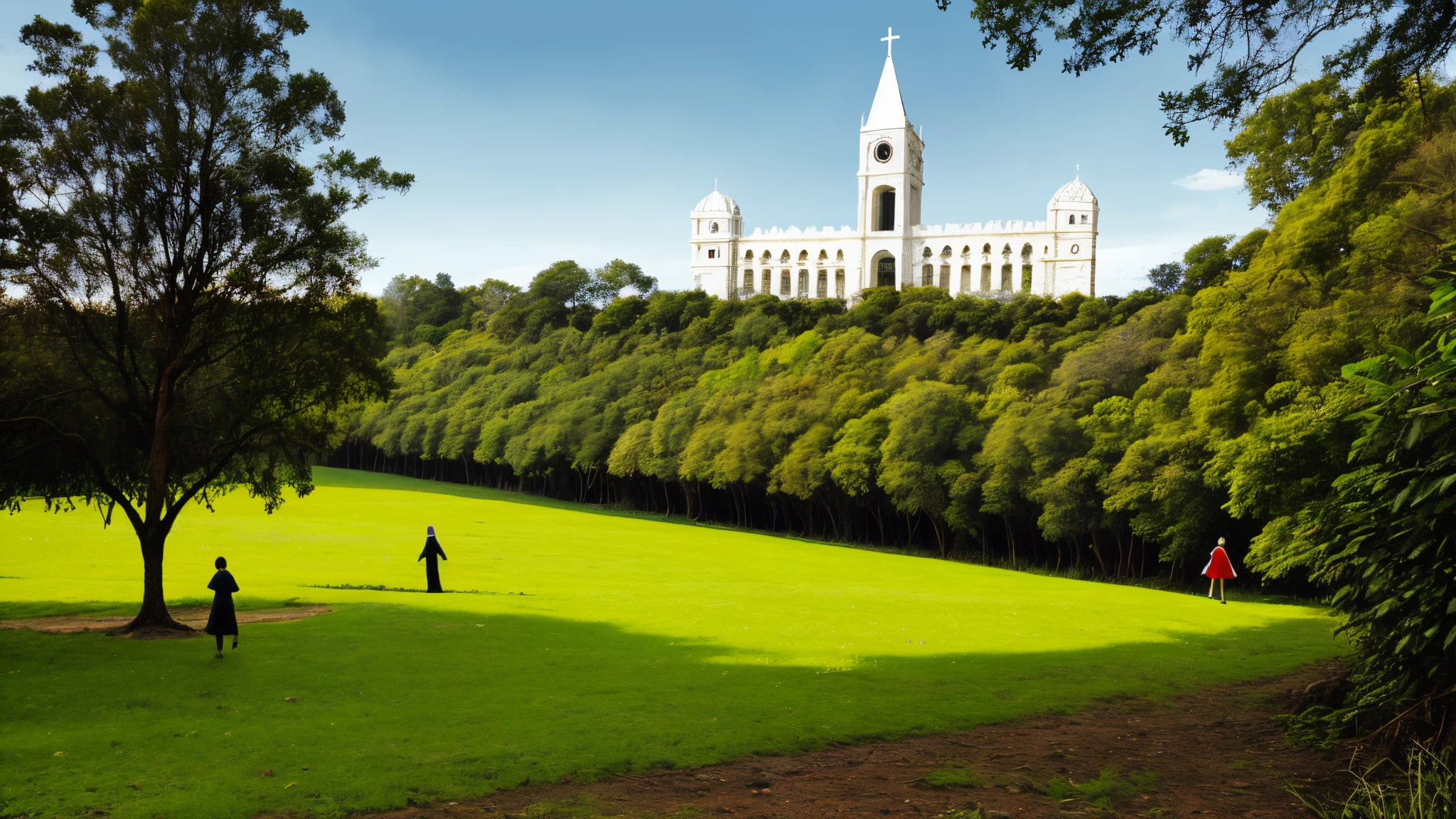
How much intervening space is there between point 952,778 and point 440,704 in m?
6.60

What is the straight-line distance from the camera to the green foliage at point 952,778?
1001 cm

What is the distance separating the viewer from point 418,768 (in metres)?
9.91

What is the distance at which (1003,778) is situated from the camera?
1024 cm

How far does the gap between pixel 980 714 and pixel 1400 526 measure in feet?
18.2

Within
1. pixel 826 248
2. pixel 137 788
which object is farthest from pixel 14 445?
pixel 826 248

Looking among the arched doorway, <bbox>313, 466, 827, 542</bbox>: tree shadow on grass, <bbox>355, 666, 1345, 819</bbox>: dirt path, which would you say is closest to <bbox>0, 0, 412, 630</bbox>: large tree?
<bbox>355, 666, 1345, 819</bbox>: dirt path

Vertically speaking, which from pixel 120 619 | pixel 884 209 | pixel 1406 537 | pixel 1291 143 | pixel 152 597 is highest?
pixel 884 209

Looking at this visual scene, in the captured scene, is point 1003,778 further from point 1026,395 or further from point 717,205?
point 717,205

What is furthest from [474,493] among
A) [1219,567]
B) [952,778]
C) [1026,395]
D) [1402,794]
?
[1402,794]

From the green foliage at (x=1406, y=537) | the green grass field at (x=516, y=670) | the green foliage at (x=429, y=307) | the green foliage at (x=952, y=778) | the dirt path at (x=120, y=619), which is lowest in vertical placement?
the dirt path at (x=120, y=619)

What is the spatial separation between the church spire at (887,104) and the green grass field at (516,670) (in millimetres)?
117064

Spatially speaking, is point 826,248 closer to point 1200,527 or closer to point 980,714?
point 1200,527

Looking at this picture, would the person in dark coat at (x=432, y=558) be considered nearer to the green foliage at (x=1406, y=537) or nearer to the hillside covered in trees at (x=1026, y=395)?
the hillside covered in trees at (x=1026, y=395)

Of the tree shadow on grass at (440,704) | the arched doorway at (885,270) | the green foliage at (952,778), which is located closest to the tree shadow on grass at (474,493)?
the tree shadow on grass at (440,704)
